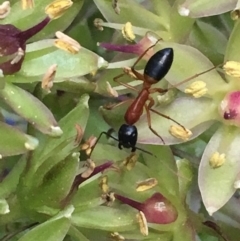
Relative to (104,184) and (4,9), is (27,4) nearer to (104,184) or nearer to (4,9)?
(4,9)

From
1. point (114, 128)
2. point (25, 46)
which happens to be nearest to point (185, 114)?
point (114, 128)

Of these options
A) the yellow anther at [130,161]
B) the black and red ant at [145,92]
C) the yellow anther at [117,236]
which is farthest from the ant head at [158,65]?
the yellow anther at [117,236]

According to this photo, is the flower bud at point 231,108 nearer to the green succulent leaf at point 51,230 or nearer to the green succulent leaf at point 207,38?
the green succulent leaf at point 207,38

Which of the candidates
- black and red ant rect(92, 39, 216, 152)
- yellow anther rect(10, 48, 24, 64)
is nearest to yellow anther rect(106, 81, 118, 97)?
black and red ant rect(92, 39, 216, 152)

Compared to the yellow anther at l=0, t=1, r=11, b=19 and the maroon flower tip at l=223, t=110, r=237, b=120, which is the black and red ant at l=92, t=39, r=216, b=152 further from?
the yellow anther at l=0, t=1, r=11, b=19

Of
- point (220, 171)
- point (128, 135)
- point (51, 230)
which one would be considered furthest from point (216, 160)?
point (51, 230)

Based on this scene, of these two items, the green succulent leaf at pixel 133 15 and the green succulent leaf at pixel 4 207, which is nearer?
the green succulent leaf at pixel 4 207

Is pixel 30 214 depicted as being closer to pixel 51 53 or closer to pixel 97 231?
pixel 97 231

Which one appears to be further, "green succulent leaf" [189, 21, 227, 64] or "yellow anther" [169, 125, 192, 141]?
"green succulent leaf" [189, 21, 227, 64]
